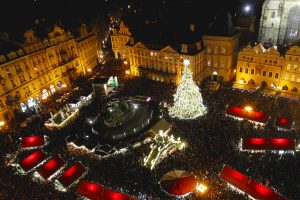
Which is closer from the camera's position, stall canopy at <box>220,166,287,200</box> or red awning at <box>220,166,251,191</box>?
stall canopy at <box>220,166,287,200</box>

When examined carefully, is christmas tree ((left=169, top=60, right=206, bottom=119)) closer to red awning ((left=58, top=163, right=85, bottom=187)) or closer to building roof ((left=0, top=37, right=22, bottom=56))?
red awning ((left=58, top=163, right=85, bottom=187))

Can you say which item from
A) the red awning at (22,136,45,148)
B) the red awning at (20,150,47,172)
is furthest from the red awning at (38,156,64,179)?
the red awning at (22,136,45,148)

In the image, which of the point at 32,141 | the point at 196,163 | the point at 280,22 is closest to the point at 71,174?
the point at 32,141

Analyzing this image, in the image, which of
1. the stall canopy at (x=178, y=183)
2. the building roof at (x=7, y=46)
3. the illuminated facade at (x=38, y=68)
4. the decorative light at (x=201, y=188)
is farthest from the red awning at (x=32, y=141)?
the decorative light at (x=201, y=188)

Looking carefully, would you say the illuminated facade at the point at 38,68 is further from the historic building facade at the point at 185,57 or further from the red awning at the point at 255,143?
the red awning at the point at 255,143

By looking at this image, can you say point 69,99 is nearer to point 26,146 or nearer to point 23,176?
point 26,146

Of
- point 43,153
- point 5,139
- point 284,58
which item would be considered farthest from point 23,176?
point 284,58
